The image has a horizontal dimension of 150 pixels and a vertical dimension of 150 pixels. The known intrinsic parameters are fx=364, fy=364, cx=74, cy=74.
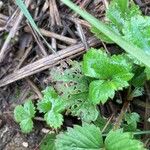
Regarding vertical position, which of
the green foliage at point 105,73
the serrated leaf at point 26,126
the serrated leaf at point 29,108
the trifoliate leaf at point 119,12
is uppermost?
the trifoliate leaf at point 119,12

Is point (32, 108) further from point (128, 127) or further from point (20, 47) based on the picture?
point (128, 127)

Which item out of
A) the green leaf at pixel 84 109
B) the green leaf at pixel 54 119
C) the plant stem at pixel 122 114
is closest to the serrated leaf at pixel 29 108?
the green leaf at pixel 54 119

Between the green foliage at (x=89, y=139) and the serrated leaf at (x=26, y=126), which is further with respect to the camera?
the serrated leaf at (x=26, y=126)

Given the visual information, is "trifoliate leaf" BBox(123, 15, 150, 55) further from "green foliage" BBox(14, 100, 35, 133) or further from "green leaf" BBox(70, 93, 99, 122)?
"green foliage" BBox(14, 100, 35, 133)

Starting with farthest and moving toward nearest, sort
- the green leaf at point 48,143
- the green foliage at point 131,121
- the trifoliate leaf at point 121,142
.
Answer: the green leaf at point 48,143
the green foliage at point 131,121
the trifoliate leaf at point 121,142

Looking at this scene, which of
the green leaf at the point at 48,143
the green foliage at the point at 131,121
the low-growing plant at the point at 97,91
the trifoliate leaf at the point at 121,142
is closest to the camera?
the trifoliate leaf at the point at 121,142

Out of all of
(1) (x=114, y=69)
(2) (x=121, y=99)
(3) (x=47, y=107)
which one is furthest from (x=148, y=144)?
(3) (x=47, y=107)

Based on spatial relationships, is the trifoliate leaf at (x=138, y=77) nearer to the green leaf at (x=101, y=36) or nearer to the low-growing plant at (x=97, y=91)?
the low-growing plant at (x=97, y=91)

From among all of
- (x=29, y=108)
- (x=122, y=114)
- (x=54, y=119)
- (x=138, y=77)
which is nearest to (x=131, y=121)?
(x=122, y=114)
